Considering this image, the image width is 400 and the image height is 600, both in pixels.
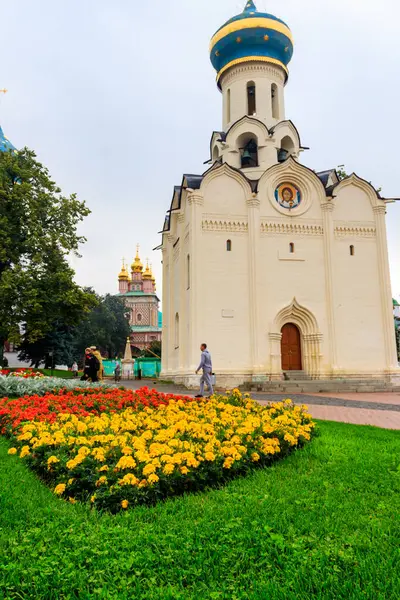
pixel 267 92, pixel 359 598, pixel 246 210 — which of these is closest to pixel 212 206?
pixel 246 210

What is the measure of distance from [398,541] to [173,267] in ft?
58.9

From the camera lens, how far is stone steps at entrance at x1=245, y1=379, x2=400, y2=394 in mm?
14484

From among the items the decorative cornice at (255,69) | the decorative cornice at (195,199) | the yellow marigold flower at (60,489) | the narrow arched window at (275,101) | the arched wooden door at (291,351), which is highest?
the decorative cornice at (255,69)

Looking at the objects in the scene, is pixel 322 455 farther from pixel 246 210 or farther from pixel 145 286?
pixel 145 286

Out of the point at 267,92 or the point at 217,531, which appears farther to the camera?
the point at 267,92

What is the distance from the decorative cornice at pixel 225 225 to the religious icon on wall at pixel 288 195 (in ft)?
6.12

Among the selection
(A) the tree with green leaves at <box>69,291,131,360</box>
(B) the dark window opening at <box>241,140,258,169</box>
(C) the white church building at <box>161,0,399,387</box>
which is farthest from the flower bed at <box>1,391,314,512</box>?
(A) the tree with green leaves at <box>69,291,131,360</box>

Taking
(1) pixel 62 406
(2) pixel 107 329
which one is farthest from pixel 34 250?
(2) pixel 107 329

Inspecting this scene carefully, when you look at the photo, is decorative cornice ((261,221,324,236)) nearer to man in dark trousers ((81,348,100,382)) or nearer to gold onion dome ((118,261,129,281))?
man in dark trousers ((81,348,100,382))

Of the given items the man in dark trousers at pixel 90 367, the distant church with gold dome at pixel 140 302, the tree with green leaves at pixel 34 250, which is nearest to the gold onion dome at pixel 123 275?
the distant church with gold dome at pixel 140 302

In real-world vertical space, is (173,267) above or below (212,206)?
below

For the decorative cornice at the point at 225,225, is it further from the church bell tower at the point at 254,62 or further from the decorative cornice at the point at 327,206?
the church bell tower at the point at 254,62

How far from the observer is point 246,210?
1706cm

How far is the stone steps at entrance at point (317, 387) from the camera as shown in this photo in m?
14.5
